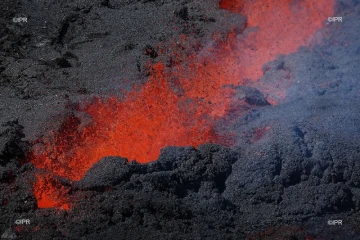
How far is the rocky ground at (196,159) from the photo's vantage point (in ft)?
12.6

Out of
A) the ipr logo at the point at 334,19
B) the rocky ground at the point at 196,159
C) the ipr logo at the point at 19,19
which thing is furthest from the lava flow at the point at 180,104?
the ipr logo at the point at 19,19

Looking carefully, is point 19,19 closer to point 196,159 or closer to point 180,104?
point 180,104

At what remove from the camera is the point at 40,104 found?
17.3 ft

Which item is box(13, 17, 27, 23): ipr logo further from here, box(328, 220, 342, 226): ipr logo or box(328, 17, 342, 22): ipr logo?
box(328, 220, 342, 226): ipr logo

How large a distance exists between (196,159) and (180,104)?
1.27 metres

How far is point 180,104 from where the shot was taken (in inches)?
215

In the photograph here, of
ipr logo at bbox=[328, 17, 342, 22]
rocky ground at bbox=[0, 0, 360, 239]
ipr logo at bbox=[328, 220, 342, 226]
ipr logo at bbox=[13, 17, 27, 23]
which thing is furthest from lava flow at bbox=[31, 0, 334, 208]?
ipr logo at bbox=[13, 17, 27, 23]

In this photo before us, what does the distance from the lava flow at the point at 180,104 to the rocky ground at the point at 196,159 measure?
8.4 inches

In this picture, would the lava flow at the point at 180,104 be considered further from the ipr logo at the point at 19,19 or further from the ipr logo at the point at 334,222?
the ipr logo at the point at 19,19

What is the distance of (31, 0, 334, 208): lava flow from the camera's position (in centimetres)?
468

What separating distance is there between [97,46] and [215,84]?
2.07 meters

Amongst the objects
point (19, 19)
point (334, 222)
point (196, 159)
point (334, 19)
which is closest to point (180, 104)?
point (196, 159)

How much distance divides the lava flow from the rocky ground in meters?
0.21

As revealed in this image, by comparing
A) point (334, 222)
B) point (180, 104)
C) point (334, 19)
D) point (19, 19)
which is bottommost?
point (334, 222)
